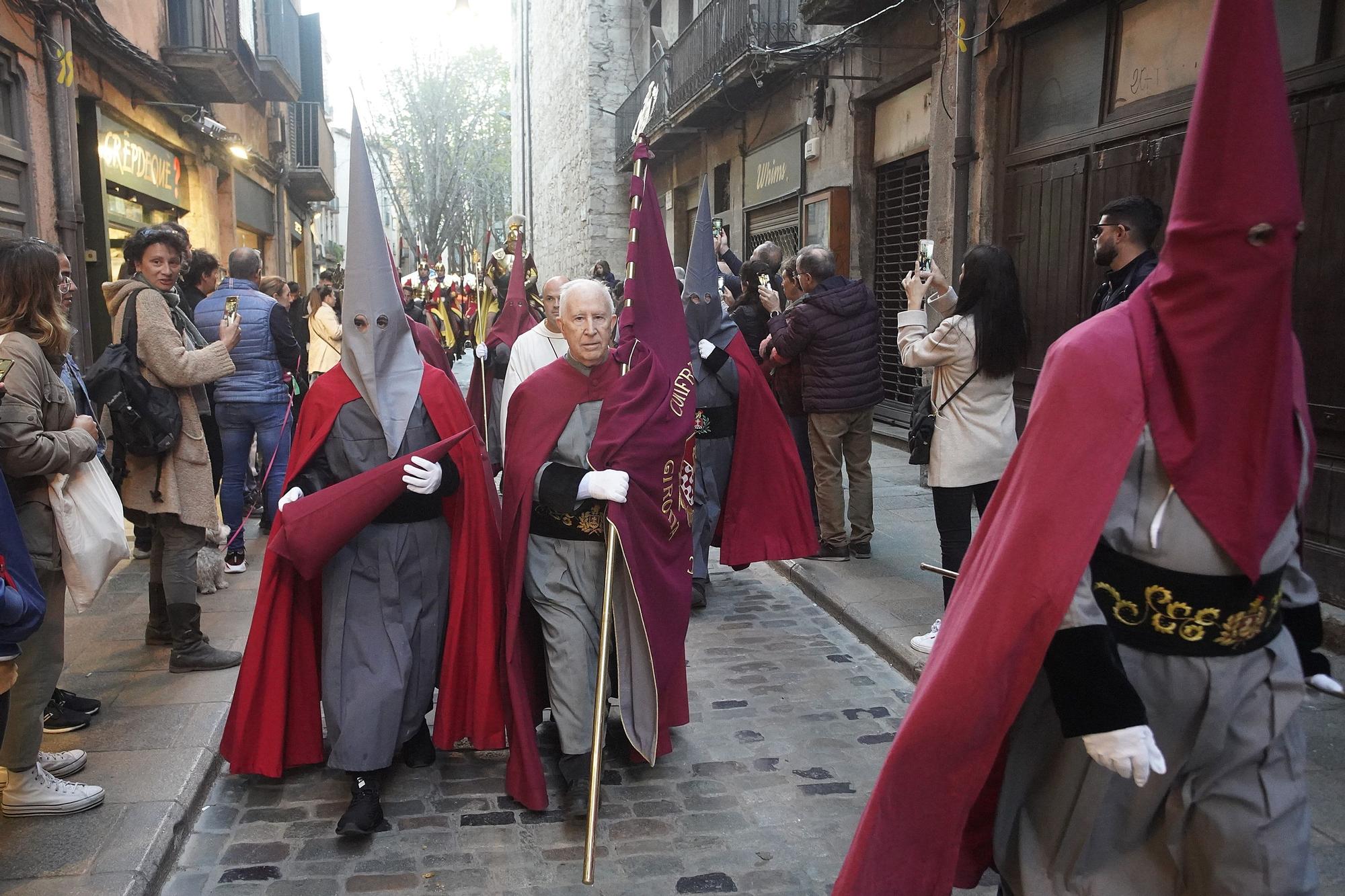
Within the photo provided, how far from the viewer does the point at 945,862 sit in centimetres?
211

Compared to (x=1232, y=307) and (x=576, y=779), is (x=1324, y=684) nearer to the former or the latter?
(x=1232, y=307)

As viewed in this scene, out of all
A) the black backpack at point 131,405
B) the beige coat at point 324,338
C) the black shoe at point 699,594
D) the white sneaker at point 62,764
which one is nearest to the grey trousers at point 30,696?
the white sneaker at point 62,764

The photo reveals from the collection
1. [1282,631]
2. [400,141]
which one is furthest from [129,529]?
[400,141]

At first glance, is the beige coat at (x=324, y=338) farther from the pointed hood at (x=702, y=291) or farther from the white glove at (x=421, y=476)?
the white glove at (x=421, y=476)

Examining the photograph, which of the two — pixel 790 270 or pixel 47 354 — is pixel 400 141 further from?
pixel 47 354

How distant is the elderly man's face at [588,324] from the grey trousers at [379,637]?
0.81 meters

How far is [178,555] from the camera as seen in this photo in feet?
16.0

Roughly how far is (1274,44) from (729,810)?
2.88 m

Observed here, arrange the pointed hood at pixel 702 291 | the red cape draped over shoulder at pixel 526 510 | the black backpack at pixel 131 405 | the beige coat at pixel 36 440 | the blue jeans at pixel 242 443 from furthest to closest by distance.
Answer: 1. the blue jeans at pixel 242 443
2. the pointed hood at pixel 702 291
3. the black backpack at pixel 131 405
4. the red cape draped over shoulder at pixel 526 510
5. the beige coat at pixel 36 440

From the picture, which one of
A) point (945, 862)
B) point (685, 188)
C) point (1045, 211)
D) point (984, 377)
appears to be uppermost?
point (685, 188)

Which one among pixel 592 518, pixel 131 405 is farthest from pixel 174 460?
pixel 592 518

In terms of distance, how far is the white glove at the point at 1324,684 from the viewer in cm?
224

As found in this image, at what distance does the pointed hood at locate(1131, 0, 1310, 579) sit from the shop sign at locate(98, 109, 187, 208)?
1134cm

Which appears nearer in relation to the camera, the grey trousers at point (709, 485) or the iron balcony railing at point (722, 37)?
the grey trousers at point (709, 485)
